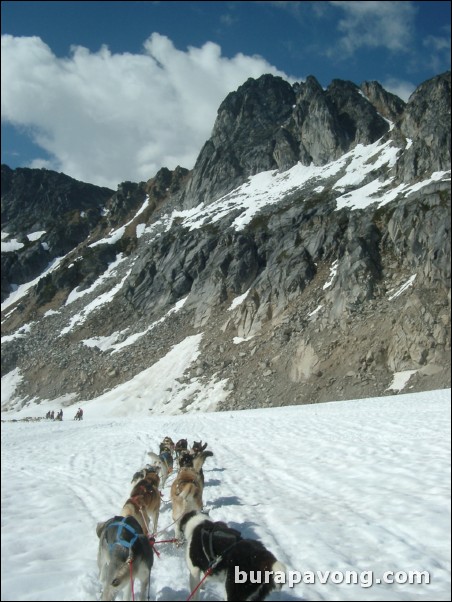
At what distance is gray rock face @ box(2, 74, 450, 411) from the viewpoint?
3597 centimetres

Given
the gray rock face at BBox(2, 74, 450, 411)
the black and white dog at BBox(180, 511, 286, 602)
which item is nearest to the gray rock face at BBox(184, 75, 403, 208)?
the gray rock face at BBox(2, 74, 450, 411)

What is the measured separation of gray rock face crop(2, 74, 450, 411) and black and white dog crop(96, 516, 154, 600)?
29949 millimetres

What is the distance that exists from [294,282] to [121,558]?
152 ft

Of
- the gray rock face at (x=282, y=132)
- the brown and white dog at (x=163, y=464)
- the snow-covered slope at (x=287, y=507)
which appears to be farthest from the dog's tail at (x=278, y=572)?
the gray rock face at (x=282, y=132)

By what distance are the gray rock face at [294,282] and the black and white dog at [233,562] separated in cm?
2919

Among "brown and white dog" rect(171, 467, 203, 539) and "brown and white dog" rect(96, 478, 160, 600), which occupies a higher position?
"brown and white dog" rect(96, 478, 160, 600)

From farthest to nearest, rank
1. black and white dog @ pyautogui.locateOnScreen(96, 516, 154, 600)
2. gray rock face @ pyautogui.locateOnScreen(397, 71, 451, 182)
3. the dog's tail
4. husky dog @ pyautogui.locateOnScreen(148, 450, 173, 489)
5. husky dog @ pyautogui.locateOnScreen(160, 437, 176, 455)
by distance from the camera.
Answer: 1. gray rock face @ pyautogui.locateOnScreen(397, 71, 451, 182)
2. husky dog @ pyautogui.locateOnScreen(160, 437, 176, 455)
3. husky dog @ pyautogui.locateOnScreen(148, 450, 173, 489)
4. the dog's tail
5. black and white dog @ pyautogui.locateOnScreen(96, 516, 154, 600)

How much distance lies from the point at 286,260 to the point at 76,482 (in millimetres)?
46955

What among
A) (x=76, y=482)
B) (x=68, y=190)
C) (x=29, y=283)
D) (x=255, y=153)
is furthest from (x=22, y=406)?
(x=68, y=190)

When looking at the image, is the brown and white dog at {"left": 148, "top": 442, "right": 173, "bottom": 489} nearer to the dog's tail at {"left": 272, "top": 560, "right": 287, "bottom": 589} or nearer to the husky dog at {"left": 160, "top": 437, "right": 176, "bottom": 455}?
the husky dog at {"left": 160, "top": 437, "right": 176, "bottom": 455}

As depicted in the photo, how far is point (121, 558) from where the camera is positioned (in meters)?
4.11

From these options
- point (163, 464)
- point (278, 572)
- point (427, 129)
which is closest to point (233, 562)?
point (278, 572)

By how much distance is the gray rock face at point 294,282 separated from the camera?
3597cm

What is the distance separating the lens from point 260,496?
30.0 feet
